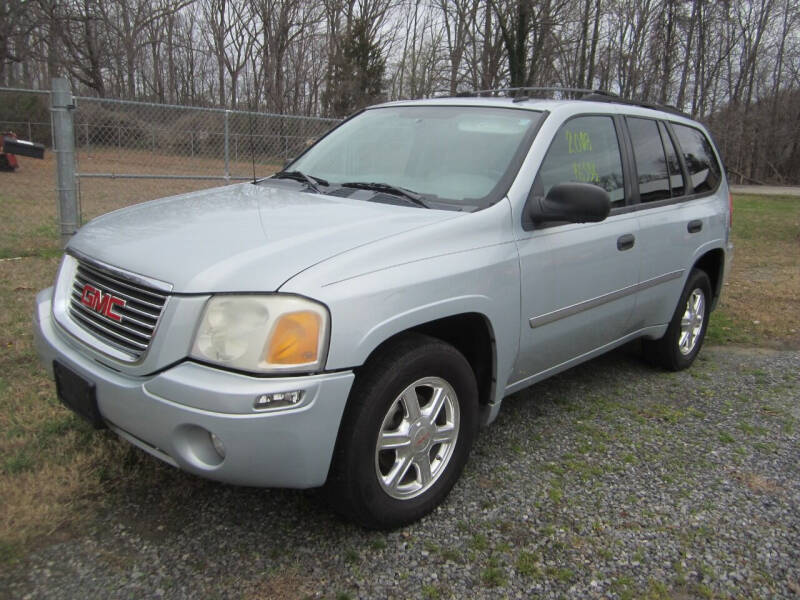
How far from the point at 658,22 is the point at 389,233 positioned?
3228 centimetres

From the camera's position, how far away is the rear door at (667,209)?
3967 millimetres

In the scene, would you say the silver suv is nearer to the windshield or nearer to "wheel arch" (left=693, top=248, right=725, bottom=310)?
the windshield

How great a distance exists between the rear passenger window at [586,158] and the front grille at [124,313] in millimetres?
1804

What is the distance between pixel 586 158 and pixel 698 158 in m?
1.65

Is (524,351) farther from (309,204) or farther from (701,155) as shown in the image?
(701,155)

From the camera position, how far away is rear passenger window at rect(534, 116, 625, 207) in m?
3.31

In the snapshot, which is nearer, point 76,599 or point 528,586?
point 76,599

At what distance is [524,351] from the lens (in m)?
3.12

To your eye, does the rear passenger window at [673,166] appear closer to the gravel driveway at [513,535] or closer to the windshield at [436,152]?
the windshield at [436,152]

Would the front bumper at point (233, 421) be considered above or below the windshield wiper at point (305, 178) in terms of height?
below

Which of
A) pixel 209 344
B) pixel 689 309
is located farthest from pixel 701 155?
pixel 209 344

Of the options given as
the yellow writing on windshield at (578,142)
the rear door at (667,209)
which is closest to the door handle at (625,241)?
the rear door at (667,209)

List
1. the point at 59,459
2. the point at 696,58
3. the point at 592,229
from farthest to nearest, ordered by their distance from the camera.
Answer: the point at 696,58 < the point at 592,229 < the point at 59,459

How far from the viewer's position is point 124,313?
7.94ft
